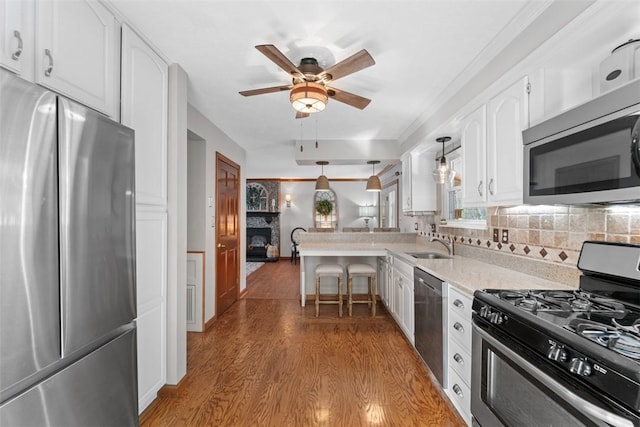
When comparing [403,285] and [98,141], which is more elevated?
[98,141]

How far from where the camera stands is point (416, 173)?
3.85m

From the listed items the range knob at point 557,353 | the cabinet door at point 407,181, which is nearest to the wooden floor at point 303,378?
the range knob at point 557,353

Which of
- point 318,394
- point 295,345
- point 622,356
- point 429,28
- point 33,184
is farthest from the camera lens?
point 295,345

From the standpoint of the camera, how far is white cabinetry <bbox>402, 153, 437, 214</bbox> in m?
3.80

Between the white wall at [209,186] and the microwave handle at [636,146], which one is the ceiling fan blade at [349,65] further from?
the white wall at [209,186]

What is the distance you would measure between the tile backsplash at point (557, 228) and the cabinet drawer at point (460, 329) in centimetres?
66

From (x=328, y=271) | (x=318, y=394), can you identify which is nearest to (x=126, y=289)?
(x=318, y=394)

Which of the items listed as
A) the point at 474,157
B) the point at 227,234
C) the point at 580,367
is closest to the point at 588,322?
the point at 580,367

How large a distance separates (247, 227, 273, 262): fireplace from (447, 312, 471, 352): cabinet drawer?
736 cm

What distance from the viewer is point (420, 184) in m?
3.82

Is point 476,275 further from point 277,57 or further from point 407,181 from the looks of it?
point 407,181

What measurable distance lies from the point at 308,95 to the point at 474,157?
4.19 ft

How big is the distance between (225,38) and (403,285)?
2.64 m

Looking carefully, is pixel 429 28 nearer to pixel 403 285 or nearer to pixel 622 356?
pixel 622 356
